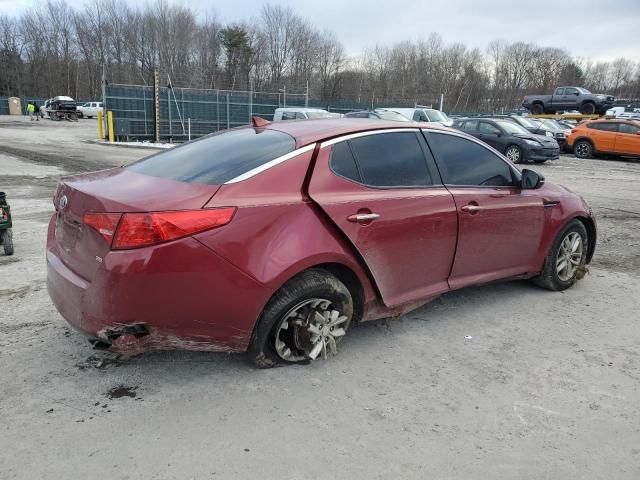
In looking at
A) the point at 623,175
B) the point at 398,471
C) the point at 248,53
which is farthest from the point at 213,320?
the point at 248,53

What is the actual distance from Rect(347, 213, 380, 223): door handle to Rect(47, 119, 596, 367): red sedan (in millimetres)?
15

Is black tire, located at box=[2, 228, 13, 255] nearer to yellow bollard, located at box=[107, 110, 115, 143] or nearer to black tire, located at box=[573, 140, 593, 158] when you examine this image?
yellow bollard, located at box=[107, 110, 115, 143]

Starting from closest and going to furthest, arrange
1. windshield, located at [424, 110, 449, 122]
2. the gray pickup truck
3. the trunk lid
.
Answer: the trunk lid < windshield, located at [424, 110, 449, 122] < the gray pickup truck

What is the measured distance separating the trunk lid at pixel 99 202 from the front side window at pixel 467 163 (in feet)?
6.12

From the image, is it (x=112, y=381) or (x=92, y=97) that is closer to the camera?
(x=112, y=381)

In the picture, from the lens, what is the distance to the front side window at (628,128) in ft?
68.6

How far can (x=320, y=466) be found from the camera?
2412mm

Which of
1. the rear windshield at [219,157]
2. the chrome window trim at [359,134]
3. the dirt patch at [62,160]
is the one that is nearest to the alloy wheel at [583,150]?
the dirt patch at [62,160]

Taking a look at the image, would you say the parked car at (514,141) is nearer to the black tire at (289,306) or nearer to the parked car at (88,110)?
the black tire at (289,306)

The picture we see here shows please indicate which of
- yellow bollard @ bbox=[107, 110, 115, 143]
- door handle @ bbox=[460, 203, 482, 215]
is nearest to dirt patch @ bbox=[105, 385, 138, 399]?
door handle @ bbox=[460, 203, 482, 215]

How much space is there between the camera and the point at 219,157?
331 cm

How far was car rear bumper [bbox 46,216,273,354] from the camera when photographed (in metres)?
2.63

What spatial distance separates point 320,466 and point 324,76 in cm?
7218

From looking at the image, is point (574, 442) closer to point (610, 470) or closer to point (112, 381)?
point (610, 470)
